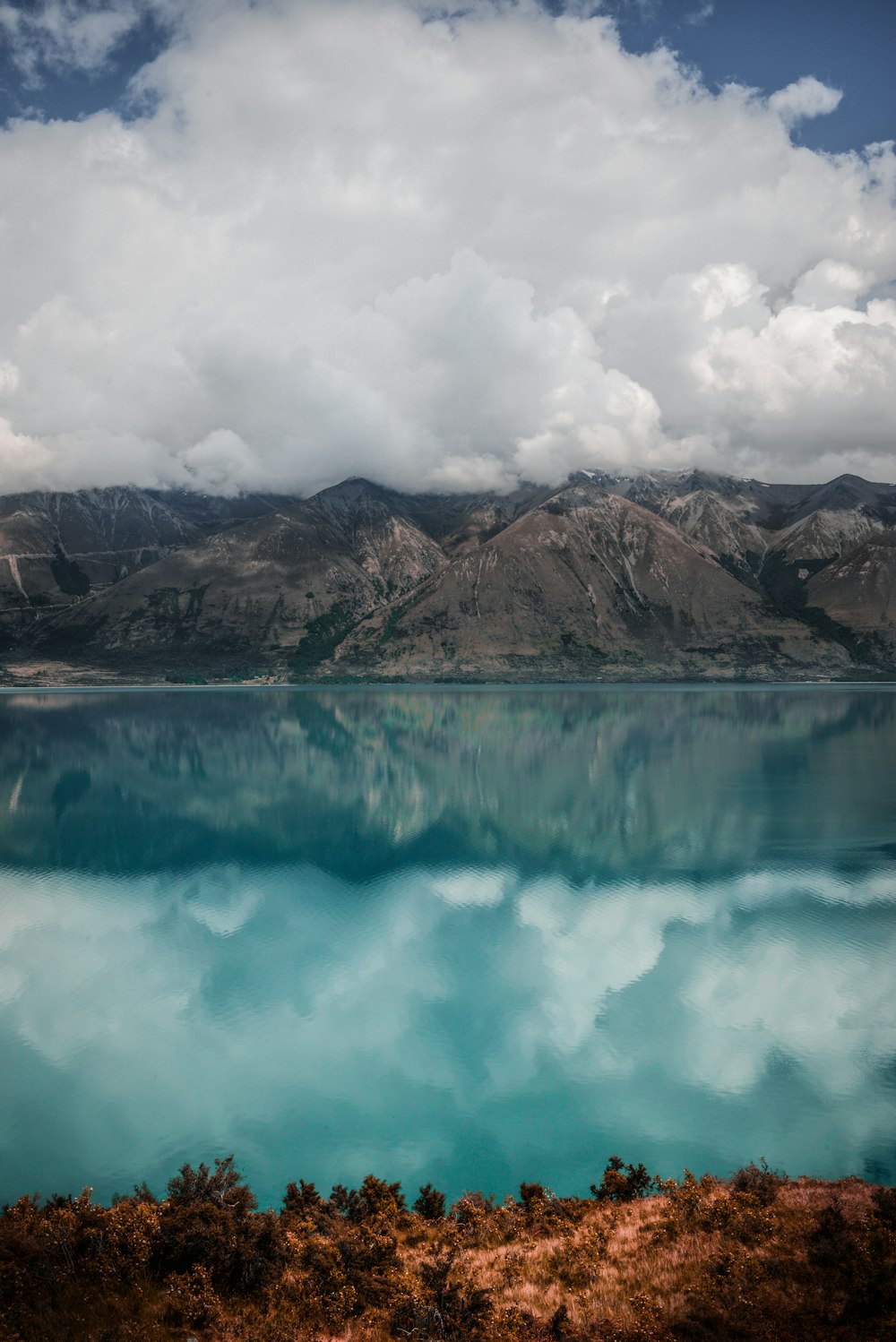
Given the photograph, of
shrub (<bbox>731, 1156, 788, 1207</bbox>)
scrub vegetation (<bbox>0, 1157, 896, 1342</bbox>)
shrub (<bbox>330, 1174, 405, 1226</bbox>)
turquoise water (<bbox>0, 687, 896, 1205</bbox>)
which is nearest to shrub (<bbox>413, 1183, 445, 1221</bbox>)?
scrub vegetation (<bbox>0, 1157, 896, 1342</bbox>)

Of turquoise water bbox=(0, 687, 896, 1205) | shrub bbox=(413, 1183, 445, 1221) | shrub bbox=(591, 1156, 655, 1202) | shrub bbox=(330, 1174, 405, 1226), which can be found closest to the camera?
shrub bbox=(330, 1174, 405, 1226)

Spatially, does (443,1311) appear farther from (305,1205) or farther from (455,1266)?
(305,1205)

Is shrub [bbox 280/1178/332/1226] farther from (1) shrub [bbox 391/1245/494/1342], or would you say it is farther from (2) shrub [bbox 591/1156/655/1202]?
(2) shrub [bbox 591/1156/655/1202]

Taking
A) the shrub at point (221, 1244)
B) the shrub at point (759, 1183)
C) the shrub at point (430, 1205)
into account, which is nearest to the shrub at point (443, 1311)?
the shrub at point (221, 1244)

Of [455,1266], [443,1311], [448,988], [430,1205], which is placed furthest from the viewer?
[448,988]

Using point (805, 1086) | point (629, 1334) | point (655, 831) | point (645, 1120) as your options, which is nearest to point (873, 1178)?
point (805, 1086)

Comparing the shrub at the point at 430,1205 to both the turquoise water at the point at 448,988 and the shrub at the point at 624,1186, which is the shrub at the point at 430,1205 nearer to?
the turquoise water at the point at 448,988

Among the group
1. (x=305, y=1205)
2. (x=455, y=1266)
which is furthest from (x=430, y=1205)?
(x=305, y=1205)

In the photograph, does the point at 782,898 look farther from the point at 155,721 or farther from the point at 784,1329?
the point at 155,721
